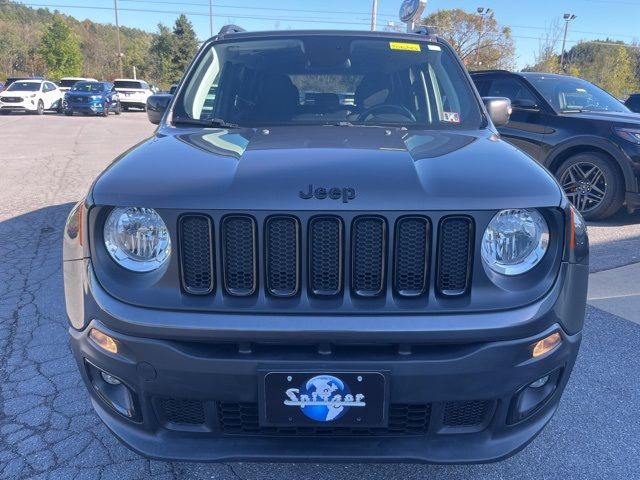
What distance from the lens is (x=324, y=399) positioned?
182 centimetres

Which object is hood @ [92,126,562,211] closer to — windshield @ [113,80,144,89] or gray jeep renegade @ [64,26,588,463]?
gray jeep renegade @ [64,26,588,463]

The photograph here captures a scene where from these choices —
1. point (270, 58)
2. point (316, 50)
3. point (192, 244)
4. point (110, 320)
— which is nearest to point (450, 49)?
point (316, 50)

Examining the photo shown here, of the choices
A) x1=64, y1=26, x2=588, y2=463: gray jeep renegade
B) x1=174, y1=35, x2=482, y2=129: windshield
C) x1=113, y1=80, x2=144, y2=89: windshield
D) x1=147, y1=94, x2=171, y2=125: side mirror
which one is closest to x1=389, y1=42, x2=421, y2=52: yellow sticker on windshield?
x1=174, y1=35, x2=482, y2=129: windshield

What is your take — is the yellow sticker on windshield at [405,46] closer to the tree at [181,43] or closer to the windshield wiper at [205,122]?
the windshield wiper at [205,122]

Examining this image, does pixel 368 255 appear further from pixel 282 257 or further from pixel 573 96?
pixel 573 96

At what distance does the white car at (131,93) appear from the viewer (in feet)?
104

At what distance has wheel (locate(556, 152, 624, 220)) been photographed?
646 centimetres

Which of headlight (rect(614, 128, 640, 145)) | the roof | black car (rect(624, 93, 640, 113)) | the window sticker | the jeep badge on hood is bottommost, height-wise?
black car (rect(624, 93, 640, 113))

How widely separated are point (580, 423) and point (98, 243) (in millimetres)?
2419

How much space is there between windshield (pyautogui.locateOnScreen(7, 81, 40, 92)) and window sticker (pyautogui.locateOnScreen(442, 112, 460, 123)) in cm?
2773

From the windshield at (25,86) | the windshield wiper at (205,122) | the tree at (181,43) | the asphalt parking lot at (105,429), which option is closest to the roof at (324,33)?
the windshield wiper at (205,122)

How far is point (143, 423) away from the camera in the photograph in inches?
77.3

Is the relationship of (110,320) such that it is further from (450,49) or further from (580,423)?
(450,49)

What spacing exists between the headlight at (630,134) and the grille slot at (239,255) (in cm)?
593
